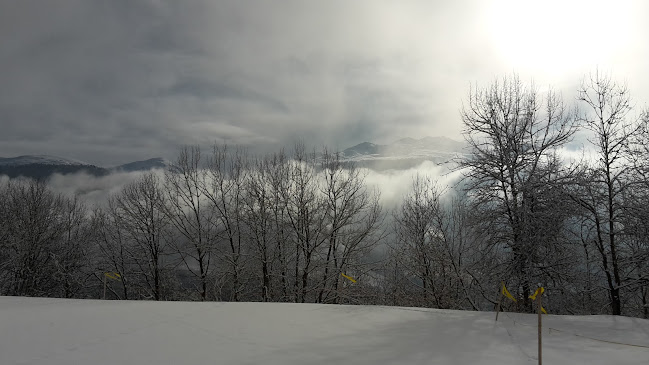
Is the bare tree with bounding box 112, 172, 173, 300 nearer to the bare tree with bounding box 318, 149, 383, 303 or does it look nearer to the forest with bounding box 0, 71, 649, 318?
the forest with bounding box 0, 71, 649, 318

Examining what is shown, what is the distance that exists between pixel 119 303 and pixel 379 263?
14.8 meters

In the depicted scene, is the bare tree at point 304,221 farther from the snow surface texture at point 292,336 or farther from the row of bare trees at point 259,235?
the snow surface texture at point 292,336

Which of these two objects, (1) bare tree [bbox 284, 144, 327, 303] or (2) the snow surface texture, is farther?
(1) bare tree [bbox 284, 144, 327, 303]

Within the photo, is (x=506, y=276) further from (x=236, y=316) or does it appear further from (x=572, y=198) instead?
(x=236, y=316)

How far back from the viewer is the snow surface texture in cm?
531

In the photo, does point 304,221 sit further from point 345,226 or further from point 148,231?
point 148,231

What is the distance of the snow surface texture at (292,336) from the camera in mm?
5312

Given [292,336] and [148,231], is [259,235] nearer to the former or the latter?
[148,231]

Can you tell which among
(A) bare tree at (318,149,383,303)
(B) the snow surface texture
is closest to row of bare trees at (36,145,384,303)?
(A) bare tree at (318,149,383,303)

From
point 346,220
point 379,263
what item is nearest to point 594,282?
point 379,263

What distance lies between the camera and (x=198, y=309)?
8867 mm

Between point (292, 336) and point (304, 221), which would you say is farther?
point (304, 221)

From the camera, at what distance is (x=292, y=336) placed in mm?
6586

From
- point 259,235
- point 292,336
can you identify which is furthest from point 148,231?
point 292,336
